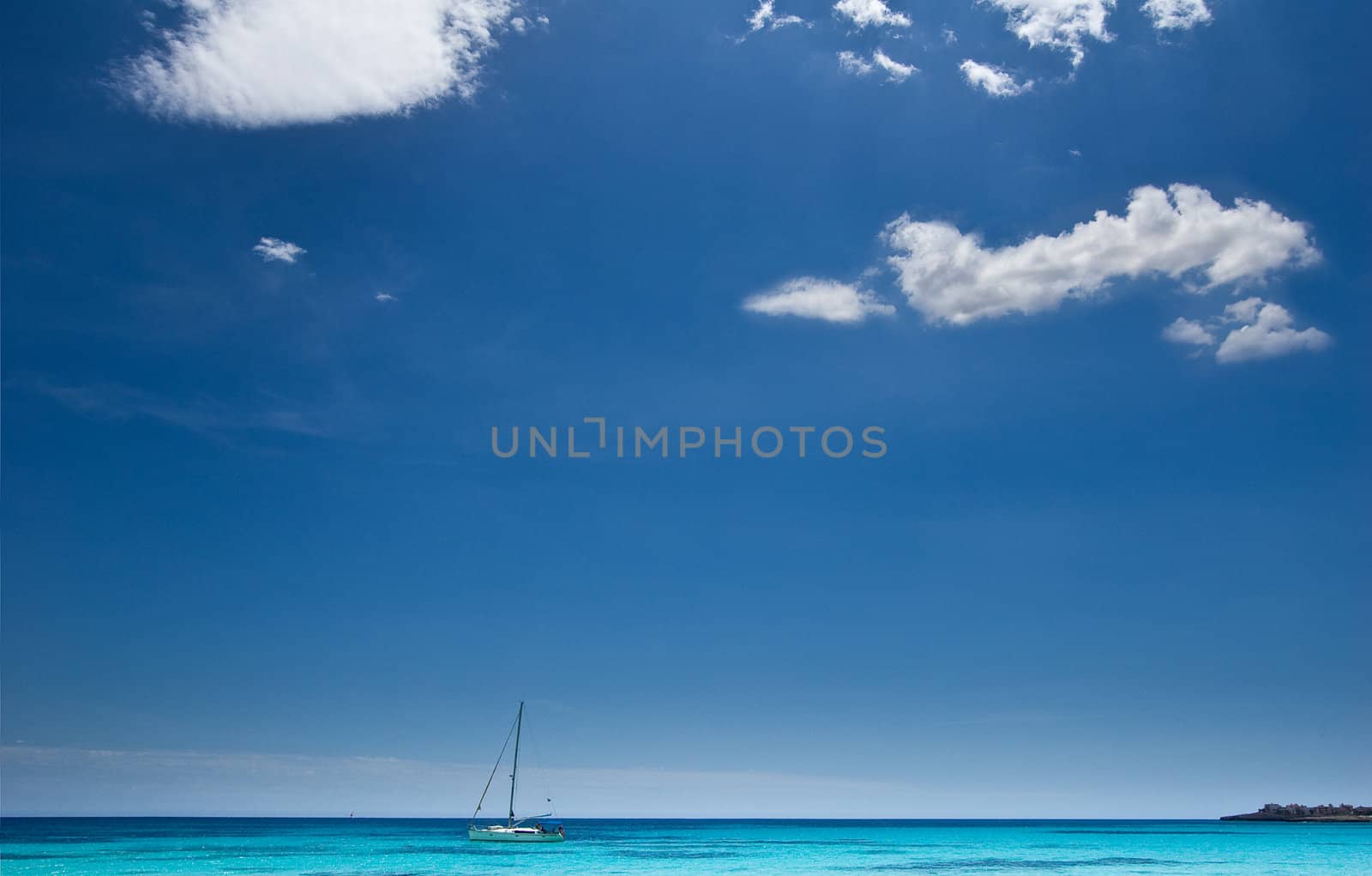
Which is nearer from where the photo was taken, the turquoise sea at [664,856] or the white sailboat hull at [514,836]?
the turquoise sea at [664,856]

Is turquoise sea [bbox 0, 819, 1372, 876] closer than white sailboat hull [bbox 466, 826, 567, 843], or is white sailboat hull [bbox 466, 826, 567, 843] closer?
turquoise sea [bbox 0, 819, 1372, 876]

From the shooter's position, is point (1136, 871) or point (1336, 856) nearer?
point (1136, 871)

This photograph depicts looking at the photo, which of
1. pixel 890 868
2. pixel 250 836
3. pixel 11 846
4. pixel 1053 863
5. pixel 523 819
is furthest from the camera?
pixel 250 836

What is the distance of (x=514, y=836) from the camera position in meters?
92.0

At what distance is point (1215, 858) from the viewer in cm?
7981

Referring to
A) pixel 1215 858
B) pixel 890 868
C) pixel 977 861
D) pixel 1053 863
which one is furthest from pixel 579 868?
pixel 1215 858

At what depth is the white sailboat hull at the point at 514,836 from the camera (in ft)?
298

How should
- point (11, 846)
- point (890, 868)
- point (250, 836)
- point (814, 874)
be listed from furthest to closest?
point (250, 836) → point (11, 846) → point (890, 868) → point (814, 874)

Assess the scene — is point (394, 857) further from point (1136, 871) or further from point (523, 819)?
point (1136, 871)

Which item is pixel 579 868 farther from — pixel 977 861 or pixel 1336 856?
pixel 1336 856

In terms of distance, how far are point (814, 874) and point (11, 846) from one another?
77.1 metres

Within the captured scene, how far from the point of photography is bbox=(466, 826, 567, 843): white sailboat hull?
9088 centimetres

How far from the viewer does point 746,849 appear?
10031 centimetres

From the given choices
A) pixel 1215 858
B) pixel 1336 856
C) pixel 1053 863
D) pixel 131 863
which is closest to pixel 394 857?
pixel 131 863
